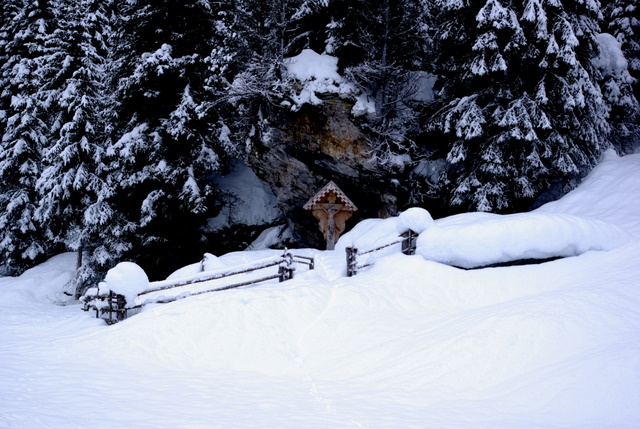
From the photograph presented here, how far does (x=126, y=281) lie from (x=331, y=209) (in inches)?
370

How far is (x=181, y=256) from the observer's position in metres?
20.1

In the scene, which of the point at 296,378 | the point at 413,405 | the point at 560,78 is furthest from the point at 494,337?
the point at 560,78

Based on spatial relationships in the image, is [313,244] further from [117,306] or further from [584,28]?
[584,28]

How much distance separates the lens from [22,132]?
70.4ft

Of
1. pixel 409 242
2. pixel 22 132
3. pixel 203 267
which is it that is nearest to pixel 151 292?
pixel 203 267

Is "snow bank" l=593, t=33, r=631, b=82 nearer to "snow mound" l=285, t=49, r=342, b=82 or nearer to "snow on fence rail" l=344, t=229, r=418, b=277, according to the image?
"snow mound" l=285, t=49, r=342, b=82

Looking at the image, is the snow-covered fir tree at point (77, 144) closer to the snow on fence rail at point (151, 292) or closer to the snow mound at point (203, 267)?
the snow mound at point (203, 267)

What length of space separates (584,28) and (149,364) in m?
19.6

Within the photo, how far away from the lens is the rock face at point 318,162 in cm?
1864

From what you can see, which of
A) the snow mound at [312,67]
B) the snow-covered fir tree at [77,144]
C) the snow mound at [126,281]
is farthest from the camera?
the snow-covered fir tree at [77,144]

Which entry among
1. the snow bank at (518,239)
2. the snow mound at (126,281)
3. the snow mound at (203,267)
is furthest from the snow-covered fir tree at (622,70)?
the snow mound at (126,281)

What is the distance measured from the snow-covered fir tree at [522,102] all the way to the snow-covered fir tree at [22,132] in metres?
21.1

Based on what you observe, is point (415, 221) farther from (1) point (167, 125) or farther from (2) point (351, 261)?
(1) point (167, 125)

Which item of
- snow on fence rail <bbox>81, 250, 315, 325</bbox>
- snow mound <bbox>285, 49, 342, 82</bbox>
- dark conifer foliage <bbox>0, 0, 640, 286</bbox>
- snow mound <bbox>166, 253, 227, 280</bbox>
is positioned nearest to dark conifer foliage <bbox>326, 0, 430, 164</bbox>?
dark conifer foliage <bbox>0, 0, 640, 286</bbox>
